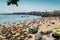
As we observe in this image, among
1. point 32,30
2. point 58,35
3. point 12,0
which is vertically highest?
point 12,0

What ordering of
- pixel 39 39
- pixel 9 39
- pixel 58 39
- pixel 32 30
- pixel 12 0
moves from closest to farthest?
pixel 12 0 < pixel 58 39 < pixel 39 39 < pixel 9 39 < pixel 32 30

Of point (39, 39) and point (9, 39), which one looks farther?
point (9, 39)

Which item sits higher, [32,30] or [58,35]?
[58,35]

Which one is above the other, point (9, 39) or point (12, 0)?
point (12, 0)

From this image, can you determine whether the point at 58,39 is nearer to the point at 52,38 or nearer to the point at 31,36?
the point at 52,38

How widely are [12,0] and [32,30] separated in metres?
12.1

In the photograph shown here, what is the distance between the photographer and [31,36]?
17.3 m

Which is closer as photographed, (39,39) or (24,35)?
(39,39)

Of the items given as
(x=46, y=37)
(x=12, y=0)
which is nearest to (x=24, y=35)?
(x=46, y=37)

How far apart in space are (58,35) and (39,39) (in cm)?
158

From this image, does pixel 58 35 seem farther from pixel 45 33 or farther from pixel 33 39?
pixel 33 39

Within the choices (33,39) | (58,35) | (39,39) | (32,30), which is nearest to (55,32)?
(58,35)

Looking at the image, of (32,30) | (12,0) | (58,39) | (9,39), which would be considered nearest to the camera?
(12,0)

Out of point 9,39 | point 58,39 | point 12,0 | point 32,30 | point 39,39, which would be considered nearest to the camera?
point 12,0
